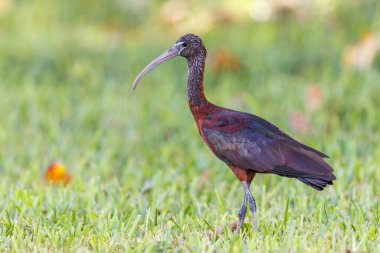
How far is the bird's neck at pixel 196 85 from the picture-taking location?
4805 millimetres

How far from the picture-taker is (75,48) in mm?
9805

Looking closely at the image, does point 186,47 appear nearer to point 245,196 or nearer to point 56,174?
point 245,196

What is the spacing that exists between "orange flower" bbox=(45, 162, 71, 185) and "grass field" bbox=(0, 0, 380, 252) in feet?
0.32

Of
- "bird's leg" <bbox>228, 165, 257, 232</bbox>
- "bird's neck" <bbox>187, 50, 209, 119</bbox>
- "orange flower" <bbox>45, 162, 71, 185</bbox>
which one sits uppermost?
"bird's neck" <bbox>187, 50, 209, 119</bbox>

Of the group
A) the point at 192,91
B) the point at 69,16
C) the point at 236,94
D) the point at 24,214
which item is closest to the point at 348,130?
the point at 236,94

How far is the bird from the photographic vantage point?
4.39m

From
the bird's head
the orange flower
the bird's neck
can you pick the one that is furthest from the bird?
the orange flower

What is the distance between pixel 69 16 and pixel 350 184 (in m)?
7.37

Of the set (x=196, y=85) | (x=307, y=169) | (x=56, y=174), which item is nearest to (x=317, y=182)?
(x=307, y=169)

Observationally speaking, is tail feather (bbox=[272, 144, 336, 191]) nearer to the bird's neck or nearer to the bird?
the bird

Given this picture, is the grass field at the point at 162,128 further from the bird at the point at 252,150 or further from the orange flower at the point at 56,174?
the bird at the point at 252,150

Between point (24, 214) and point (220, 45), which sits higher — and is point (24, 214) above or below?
below

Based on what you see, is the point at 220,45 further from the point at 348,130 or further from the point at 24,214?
the point at 24,214

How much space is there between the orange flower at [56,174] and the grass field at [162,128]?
10 centimetres
